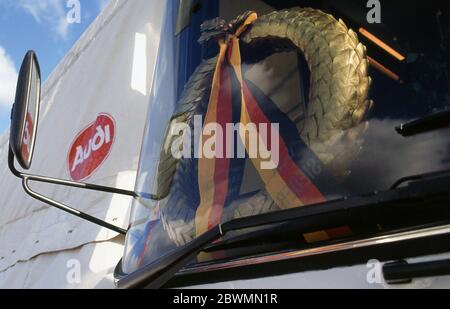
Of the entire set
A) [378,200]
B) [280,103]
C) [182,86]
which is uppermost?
[182,86]

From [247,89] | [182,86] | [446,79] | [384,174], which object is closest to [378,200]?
[384,174]

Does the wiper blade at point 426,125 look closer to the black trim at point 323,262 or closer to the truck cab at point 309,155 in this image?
the truck cab at point 309,155

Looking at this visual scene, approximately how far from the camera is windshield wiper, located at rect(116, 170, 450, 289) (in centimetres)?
102

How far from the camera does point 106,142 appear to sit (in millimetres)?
3139

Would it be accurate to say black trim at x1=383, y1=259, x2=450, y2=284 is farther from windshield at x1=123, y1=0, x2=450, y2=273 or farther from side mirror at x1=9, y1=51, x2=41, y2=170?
side mirror at x1=9, y1=51, x2=41, y2=170

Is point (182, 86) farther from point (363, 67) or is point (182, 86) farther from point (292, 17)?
point (363, 67)

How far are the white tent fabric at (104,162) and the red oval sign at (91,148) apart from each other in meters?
0.05

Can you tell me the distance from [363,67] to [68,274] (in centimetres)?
210

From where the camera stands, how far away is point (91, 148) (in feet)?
10.9

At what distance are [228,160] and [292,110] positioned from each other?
0.20 metres

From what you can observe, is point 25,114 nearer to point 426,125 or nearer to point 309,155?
point 309,155

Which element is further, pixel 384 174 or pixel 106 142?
pixel 106 142

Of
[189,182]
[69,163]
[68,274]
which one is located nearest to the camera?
[189,182]

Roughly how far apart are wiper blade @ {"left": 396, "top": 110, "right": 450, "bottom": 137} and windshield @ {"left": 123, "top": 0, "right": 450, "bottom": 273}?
0.04ft
